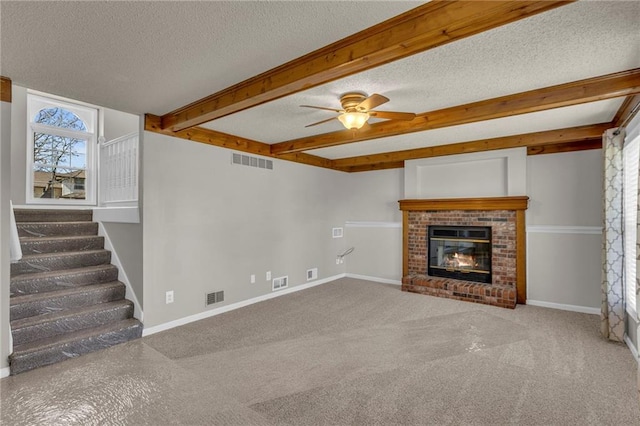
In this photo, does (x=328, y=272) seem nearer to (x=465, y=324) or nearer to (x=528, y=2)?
(x=465, y=324)

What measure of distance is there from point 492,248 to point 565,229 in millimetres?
981

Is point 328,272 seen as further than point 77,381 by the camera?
Yes

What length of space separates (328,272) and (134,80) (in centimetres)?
469

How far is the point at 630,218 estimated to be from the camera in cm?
321

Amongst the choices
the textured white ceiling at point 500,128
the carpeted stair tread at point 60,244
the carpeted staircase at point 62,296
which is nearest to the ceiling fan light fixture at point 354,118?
the textured white ceiling at point 500,128

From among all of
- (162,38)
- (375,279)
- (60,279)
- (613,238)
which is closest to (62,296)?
(60,279)

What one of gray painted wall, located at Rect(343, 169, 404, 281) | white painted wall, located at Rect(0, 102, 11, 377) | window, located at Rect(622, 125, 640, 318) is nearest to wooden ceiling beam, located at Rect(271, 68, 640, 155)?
window, located at Rect(622, 125, 640, 318)

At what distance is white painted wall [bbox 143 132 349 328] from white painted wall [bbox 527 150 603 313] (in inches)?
141

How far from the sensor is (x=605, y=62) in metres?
2.36

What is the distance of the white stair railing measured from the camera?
13.0 feet

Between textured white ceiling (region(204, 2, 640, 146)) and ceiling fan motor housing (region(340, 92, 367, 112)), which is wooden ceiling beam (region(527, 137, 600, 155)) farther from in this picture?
ceiling fan motor housing (region(340, 92, 367, 112))

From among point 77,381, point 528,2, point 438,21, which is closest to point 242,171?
point 77,381

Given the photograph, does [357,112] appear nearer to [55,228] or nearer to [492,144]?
[492,144]

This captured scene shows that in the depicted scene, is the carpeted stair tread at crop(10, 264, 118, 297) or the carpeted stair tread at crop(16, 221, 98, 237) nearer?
the carpeted stair tread at crop(10, 264, 118, 297)
